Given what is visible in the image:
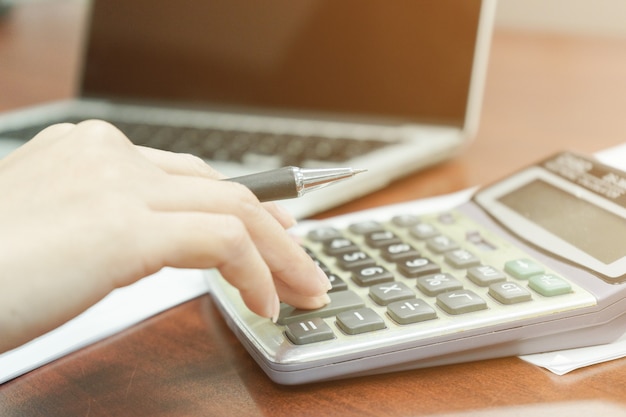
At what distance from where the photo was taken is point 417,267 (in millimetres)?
429

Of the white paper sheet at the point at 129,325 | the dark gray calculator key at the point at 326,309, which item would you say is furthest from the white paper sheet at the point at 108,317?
the dark gray calculator key at the point at 326,309

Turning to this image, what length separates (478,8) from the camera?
0.69 meters

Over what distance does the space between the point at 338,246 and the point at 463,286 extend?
3.8 inches

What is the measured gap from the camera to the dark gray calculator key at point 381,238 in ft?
1.54

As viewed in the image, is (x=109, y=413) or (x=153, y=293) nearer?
(x=109, y=413)

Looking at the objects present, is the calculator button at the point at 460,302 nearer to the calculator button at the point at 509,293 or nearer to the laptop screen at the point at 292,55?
the calculator button at the point at 509,293

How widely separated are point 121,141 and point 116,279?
73mm

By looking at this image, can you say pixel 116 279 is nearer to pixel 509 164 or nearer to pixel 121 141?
pixel 121 141

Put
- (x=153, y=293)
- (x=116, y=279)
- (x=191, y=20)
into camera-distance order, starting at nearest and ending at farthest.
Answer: (x=116, y=279), (x=153, y=293), (x=191, y=20)

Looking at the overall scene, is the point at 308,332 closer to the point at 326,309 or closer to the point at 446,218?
the point at 326,309

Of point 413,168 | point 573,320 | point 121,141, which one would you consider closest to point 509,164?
point 413,168

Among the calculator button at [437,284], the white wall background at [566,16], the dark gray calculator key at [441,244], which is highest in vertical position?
the white wall background at [566,16]

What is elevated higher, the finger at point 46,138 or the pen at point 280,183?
the finger at point 46,138

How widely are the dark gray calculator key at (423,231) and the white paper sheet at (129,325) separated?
0.17 ft
